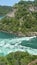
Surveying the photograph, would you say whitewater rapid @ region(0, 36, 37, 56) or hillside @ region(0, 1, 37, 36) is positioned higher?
hillside @ region(0, 1, 37, 36)

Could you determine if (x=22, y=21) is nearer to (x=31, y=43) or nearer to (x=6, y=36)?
(x=6, y=36)

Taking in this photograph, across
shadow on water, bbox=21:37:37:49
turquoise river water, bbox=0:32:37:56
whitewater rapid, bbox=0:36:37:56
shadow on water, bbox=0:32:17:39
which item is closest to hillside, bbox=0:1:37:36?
shadow on water, bbox=0:32:17:39

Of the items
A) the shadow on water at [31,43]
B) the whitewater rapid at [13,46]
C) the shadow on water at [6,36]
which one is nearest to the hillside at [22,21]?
the shadow on water at [6,36]

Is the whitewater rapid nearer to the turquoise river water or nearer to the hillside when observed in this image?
the turquoise river water

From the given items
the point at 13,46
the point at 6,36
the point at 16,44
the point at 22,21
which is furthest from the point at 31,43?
the point at 22,21

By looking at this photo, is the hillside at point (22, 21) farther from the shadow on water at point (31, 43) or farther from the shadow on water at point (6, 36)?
the shadow on water at point (31, 43)

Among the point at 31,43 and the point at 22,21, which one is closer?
the point at 31,43
